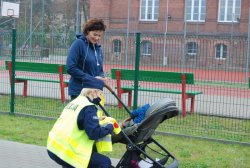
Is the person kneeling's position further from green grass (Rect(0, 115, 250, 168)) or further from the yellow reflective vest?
green grass (Rect(0, 115, 250, 168))

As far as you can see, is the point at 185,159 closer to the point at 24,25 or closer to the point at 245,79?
the point at 245,79

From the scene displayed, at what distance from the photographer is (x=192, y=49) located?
10.8m

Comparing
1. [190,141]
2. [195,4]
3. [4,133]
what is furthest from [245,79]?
[195,4]

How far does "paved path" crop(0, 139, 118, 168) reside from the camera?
22.4 ft

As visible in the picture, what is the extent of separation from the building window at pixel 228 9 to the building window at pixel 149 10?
5088 mm

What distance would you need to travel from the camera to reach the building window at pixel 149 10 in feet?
123

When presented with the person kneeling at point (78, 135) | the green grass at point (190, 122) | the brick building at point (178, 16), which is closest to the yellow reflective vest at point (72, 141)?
the person kneeling at point (78, 135)

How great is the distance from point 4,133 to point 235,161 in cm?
428

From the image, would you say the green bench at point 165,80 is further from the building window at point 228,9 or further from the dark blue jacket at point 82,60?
the building window at point 228,9

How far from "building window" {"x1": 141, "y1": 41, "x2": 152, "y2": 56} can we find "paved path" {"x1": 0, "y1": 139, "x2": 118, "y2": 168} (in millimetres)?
3356

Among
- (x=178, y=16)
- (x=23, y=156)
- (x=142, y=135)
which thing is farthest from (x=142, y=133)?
(x=178, y=16)

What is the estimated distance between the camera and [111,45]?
11.0 meters

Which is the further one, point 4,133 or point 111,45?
A: point 111,45

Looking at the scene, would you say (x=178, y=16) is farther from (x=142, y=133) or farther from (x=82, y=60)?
(x=142, y=133)
